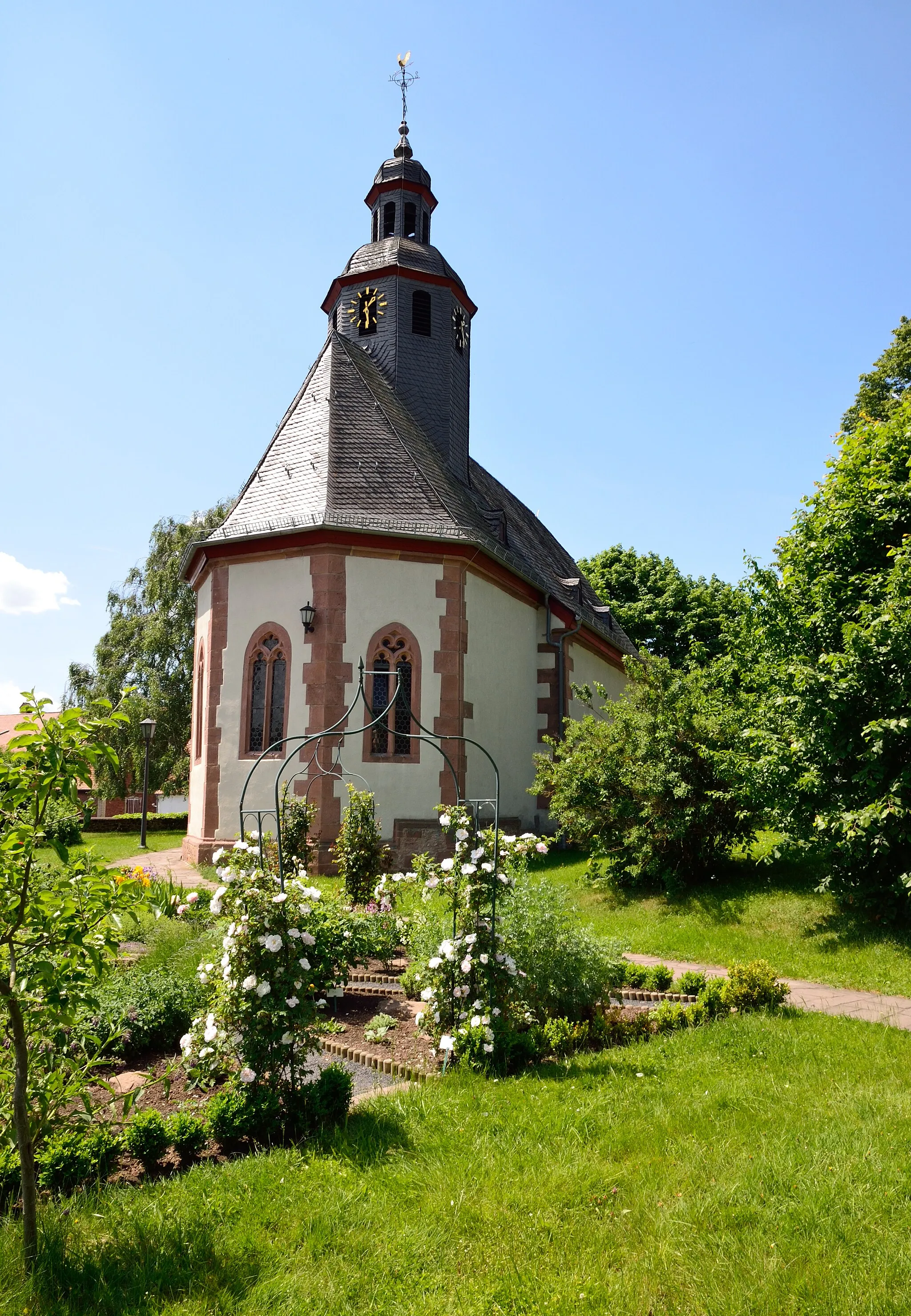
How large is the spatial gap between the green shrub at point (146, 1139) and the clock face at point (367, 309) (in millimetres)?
19805

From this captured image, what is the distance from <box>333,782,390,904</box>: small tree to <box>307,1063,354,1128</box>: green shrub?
6375mm

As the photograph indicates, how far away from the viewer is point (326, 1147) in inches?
173

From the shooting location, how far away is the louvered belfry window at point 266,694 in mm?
15484

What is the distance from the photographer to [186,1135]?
14.1ft

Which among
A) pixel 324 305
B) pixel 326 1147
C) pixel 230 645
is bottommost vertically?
pixel 326 1147

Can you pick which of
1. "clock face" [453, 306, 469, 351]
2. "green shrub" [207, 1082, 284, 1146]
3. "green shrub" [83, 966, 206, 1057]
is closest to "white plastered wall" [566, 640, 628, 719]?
"clock face" [453, 306, 469, 351]

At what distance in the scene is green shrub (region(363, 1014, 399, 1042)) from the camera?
6.38m

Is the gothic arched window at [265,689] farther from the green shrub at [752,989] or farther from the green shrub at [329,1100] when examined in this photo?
the green shrub at [329,1100]

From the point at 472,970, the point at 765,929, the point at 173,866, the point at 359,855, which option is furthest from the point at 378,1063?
the point at 173,866

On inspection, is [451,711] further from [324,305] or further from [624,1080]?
[324,305]

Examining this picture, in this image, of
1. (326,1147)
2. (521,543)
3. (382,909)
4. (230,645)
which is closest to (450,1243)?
(326,1147)

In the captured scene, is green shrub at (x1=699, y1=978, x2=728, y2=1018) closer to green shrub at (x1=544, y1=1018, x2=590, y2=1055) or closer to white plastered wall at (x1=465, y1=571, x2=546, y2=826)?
green shrub at (x1=544, y1=1018, x2=590, y2=1055)

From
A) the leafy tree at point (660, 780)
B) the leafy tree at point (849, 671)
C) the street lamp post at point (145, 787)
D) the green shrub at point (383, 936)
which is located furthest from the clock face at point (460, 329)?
the green shrub at point (383, 936)

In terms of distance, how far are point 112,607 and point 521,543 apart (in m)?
19.9
